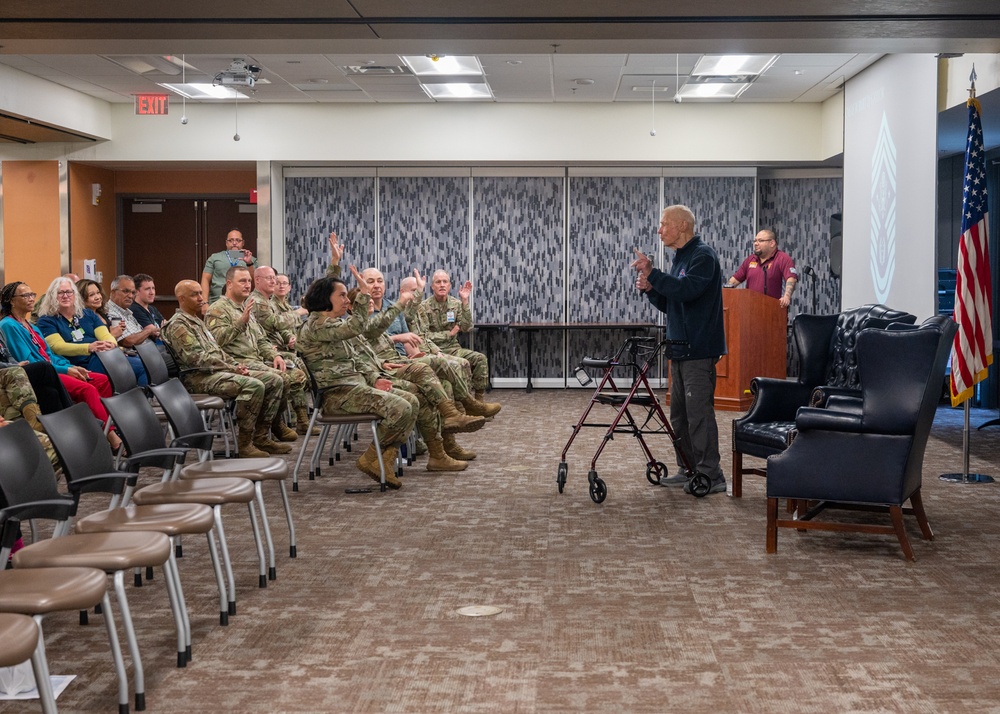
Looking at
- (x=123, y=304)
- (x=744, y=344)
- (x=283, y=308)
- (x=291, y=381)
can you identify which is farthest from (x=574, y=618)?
(x=744, y=344)

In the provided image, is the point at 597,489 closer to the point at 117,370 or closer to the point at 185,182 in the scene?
the point at 117,370

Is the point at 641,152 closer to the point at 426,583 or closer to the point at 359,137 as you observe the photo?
the point at 359,137

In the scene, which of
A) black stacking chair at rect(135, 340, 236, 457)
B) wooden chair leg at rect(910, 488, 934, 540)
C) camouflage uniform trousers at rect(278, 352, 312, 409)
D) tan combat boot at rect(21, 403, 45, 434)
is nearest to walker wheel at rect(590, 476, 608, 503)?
wooden chair leg at rect(910, 488, 934, 540)

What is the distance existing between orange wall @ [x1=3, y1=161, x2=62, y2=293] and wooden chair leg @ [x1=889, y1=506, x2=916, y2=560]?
11229 millimetres

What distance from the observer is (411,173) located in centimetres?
1345

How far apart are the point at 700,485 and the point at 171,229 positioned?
10.6 m

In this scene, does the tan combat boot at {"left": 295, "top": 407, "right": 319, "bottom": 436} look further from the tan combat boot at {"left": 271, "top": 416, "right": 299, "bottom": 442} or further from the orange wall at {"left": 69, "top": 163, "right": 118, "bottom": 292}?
the orange wall at {"left": 69, "top": 163, "right": 118, "bottom": 292}

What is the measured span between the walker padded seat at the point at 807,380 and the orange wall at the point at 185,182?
32.6ft

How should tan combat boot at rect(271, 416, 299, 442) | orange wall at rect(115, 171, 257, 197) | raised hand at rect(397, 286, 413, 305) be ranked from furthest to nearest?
orange wall at rect(115, 171, 257, 197), tan combat boot at rect(271, 416, 299, 442), raised hand at rect(397, 286, 413, 305)

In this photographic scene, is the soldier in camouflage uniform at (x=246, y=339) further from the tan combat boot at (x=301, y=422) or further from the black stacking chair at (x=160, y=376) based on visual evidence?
the black stacking chair at (x=160, y=376)

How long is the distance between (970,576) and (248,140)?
Result: 10.5 m

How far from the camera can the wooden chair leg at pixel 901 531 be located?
4777mm

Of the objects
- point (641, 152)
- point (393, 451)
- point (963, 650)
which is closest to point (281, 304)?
point (393, 451)

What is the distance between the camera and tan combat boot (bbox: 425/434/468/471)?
290 inches
